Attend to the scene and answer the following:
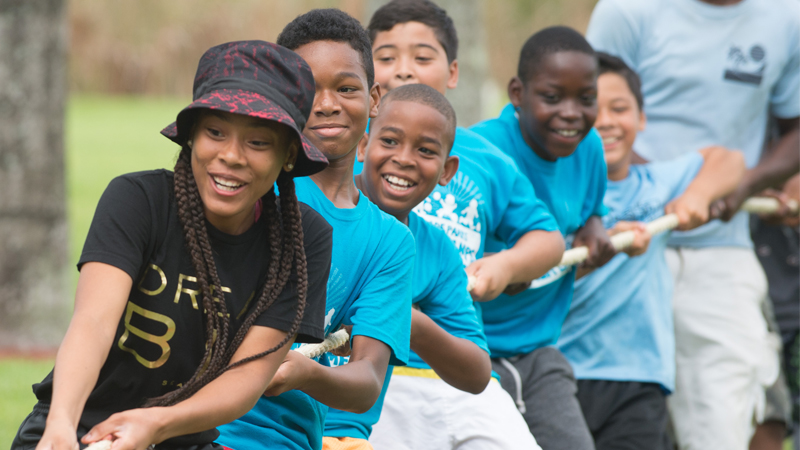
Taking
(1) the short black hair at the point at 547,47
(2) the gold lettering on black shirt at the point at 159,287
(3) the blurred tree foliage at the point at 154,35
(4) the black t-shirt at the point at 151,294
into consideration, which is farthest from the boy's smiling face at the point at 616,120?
(3) the blurred tree foliage at the point at 154,35

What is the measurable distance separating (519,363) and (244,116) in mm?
2012

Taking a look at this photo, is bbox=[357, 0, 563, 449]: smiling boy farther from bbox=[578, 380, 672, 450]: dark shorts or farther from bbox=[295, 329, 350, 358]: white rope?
bbox=[578, 380, 672, 450]: dark shorts

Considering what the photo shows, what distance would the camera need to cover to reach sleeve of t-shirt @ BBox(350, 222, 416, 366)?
2.51m

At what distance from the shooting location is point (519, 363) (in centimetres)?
374

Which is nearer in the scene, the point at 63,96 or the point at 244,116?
the point at 244,116

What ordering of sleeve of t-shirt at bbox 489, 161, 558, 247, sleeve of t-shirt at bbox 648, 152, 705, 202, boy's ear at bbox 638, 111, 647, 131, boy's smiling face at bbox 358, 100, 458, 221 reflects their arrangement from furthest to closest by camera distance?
boy's ear at bbox 638, 111, 647, 131 → sleeve of t-shirt at bbox 648, 152, 705, 202 → sleeve of t-shirt at bbox 489, 161, 558, 247 → boy's smiling face at bbox 358, 100, 458, 221

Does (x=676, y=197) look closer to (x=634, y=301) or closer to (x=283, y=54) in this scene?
(x=634, y=301)

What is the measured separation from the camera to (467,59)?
749 cm

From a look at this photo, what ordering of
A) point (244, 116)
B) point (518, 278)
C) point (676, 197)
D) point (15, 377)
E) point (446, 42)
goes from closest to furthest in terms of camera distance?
point (244, 116)
point (518, 278)
point (446, 42)
point (676, 197)
point (15, 377)

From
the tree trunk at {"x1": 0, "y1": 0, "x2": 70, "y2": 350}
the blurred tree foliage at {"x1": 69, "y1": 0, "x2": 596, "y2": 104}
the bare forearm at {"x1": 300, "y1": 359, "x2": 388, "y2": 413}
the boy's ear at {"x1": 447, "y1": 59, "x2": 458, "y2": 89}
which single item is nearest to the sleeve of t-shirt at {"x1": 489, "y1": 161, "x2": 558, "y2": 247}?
the boy's ear at {"x1": 447, "y1": 59, "x2": 458, "y2": 89}

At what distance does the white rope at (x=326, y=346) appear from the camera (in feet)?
8.29

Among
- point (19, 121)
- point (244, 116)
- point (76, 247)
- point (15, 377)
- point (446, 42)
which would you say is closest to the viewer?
point (244, 116)

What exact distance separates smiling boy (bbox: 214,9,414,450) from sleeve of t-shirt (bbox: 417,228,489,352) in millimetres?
326

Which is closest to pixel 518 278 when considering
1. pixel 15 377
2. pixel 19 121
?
pixel 15 377
